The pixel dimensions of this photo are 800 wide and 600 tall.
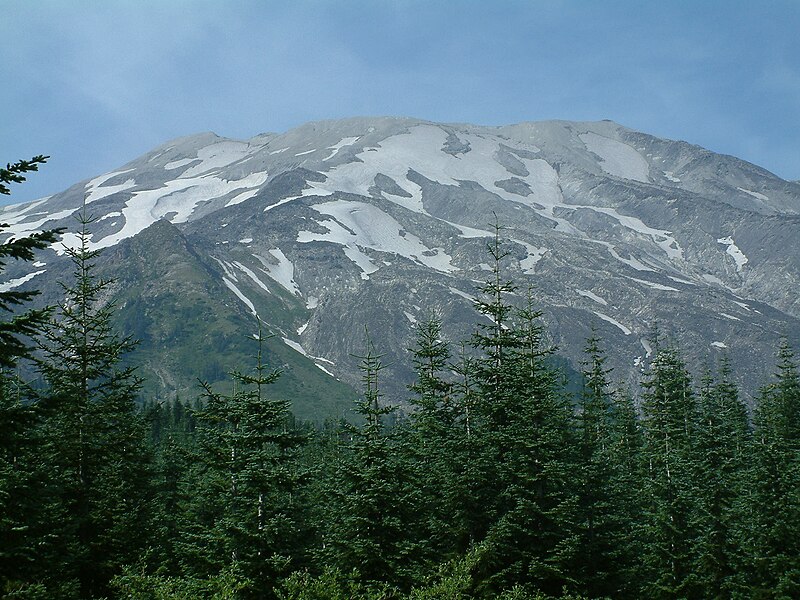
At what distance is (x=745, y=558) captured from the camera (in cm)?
3697

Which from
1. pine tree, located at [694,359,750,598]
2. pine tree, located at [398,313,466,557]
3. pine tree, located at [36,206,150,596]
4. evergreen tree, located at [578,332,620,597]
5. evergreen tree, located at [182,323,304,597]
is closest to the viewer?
evergreen tree, located at [182,323,304,597]

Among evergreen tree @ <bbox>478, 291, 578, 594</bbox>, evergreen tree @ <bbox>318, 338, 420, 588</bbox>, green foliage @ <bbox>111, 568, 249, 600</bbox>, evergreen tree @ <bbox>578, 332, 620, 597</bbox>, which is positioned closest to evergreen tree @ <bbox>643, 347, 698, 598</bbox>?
evergreen tree @ <bbox>578, 332, 620, 597</bbox>

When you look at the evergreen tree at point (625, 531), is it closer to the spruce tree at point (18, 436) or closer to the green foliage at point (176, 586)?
the green foliage at point (176, 586)

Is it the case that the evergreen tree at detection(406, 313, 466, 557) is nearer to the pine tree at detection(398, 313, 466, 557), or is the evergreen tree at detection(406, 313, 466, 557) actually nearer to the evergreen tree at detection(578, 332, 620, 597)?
the pine tree at detection(398, 313, 466, 557)

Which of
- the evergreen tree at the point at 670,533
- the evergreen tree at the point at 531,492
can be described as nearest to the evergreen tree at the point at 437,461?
the evergreen tree at the point at 531,492

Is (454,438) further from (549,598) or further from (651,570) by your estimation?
(651,570)

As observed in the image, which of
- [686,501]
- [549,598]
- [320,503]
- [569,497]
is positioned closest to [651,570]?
[686,501]

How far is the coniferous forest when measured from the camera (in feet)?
74.1

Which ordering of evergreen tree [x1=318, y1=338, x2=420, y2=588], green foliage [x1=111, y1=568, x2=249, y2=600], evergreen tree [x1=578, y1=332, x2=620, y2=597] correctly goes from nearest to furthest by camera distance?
1. green foliage [x1=111, y1=568, x2=249, y2=600]
2. evergreen tree [x1=318, y1=338, x2=420, y2=588]
3. evergreen tree [x1=578, y1=332, x2=620, y2=597]

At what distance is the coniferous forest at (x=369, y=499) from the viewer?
74.1 feet

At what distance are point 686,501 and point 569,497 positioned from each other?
8.34 meters

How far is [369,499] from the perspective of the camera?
27000 millimetres

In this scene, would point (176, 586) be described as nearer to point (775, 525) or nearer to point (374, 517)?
point (374, 517)

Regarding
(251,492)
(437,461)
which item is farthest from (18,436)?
(437,461)
